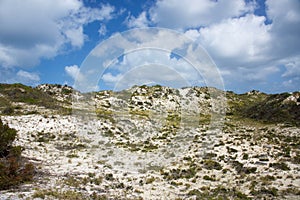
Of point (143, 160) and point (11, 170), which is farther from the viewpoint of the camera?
point (143, 160)

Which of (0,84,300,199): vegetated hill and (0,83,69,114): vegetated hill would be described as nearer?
(0,84,300,199): vegetated hill

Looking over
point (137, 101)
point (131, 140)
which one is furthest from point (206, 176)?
point (137, 101)

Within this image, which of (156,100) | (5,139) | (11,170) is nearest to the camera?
(11,170)

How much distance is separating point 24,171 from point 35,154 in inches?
335

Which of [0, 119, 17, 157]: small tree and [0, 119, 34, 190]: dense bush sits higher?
[0, 119, 17, 157]: small tree

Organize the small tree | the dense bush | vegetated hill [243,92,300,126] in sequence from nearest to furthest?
the dense bush < the small tree < vegetated hill [243,92,300,126]

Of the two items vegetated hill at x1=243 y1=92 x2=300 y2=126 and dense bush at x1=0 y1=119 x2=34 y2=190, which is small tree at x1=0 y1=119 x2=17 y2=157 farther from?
vegetated hill at x1=243 y1=92 x2=300 y2=126

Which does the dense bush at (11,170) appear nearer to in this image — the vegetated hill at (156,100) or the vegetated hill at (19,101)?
the vegetated hill at (19,101)

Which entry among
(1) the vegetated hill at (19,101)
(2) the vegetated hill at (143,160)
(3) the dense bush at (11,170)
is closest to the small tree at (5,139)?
(3) the dense bush at (11,170)

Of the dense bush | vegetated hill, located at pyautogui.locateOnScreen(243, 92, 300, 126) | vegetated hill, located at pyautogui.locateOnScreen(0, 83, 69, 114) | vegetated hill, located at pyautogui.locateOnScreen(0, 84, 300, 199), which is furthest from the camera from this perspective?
vegetated hill, located at pyautogui.locateOnScreen(243, 92, 300, 126)

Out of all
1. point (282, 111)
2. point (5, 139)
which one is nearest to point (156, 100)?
point (282, 111)

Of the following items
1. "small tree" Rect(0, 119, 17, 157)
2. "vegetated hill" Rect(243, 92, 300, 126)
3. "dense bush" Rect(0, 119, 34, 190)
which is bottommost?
"dense bush" Rect(0, 119, 34, 190)

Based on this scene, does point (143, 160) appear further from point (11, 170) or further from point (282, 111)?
point (282, 111)

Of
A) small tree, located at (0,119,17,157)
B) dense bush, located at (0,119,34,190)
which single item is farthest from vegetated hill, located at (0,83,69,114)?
dense bush, located at (0,119,34,190)
